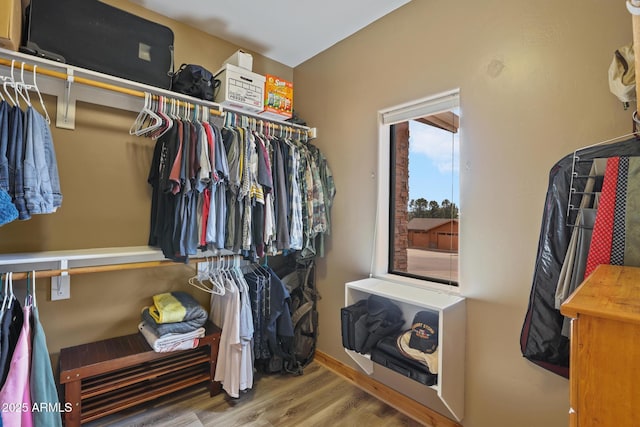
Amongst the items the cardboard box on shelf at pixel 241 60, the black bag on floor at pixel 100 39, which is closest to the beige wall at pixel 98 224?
the black bag on floor at pixel 100 39

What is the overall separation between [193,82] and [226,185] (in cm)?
72

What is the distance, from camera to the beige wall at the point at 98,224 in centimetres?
176

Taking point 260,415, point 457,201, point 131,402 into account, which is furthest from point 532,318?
point 131,402

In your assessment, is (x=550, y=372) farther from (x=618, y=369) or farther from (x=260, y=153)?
(x=260, y=153)

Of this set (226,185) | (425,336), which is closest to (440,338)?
(425,336)

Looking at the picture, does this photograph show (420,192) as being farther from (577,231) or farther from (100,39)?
(100,39)

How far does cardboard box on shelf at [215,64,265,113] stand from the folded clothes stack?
1346 mm

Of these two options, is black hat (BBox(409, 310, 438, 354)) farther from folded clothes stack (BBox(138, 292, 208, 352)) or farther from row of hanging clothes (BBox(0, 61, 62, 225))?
row of hanging clothes (BBox(0, 61, 62, 225))

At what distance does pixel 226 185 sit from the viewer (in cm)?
190

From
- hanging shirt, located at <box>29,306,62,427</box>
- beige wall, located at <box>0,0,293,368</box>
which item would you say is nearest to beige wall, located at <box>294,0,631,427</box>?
beige wall, located at <box>0,0,293,368</box>

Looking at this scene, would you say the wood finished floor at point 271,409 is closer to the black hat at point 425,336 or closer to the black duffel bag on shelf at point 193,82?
the black hat at point 425,336

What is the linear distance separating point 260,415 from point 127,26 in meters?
2.48

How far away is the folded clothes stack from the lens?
181 centimetres

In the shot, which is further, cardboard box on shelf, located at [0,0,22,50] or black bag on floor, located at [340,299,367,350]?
black bag on floor, located at [340,299,367,350]
